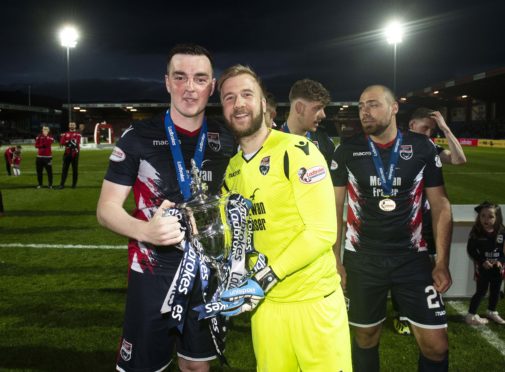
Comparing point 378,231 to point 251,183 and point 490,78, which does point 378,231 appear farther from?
point 490,78

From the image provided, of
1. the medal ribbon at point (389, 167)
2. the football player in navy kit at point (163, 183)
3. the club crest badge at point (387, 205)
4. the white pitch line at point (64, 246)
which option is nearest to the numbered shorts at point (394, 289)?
the club crest badge at point (387, 205)

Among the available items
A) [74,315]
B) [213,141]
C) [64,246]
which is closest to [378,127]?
[213,141]

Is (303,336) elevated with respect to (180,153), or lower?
lower

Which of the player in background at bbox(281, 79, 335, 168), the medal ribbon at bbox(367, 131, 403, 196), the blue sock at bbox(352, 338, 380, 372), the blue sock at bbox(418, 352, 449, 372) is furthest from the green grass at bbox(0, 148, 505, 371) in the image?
the player in background at bbox(281, 79, 335, 168)

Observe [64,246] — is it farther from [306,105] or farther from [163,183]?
[163,183]

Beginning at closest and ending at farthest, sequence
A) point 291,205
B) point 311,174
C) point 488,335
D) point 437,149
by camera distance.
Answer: point 311,174
point 291,205
point 488,335
point 437,149

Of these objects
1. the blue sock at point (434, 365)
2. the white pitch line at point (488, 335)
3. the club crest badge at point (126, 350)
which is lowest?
the white pitch line at point (488, 335)

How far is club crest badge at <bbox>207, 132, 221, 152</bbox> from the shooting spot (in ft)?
8.29

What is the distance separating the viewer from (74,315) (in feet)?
15.6

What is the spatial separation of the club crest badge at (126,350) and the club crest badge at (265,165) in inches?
46.7

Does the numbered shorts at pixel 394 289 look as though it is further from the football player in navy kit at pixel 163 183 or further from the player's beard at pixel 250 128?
the player's beard at pixel 250 128

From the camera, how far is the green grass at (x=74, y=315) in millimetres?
3850

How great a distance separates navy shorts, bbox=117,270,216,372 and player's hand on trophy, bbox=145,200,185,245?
0.60 metres

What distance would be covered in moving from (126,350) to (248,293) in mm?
995
